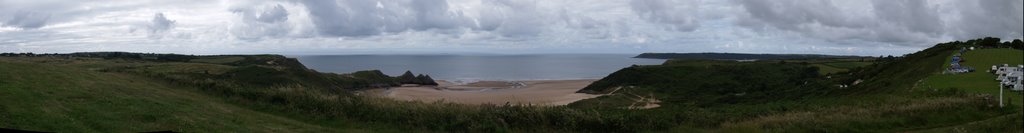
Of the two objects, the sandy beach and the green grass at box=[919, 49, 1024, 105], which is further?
the sandy beach

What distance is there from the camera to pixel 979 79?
29.4 m

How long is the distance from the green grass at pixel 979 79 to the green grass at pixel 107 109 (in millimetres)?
19681

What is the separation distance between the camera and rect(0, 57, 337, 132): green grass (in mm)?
12023

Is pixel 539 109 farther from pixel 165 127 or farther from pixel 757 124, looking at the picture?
pixel 165 127

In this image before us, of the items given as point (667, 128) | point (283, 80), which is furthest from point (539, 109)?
point (283, 80)

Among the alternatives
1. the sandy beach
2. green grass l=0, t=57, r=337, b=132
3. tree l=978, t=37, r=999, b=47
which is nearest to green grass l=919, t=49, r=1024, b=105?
green grass l=0, t=57, r=337, b=132

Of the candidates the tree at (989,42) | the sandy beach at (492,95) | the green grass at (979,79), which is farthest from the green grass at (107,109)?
the tree at (989,42)

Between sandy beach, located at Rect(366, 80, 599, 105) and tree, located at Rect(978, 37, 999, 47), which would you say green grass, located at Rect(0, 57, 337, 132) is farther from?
tree, located at Rect(978, 37, 999, 47)

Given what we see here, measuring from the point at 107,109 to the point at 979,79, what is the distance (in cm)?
3250

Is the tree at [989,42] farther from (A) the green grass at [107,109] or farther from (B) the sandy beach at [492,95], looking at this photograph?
(A) the green grass at [107,109]

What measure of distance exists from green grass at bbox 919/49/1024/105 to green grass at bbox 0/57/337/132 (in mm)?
19681

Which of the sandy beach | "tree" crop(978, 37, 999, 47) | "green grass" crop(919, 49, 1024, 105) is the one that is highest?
"tree" crop(978, 37, 999, 47)

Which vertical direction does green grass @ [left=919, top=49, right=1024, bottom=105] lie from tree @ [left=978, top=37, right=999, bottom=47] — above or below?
below

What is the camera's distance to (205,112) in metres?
16.7
